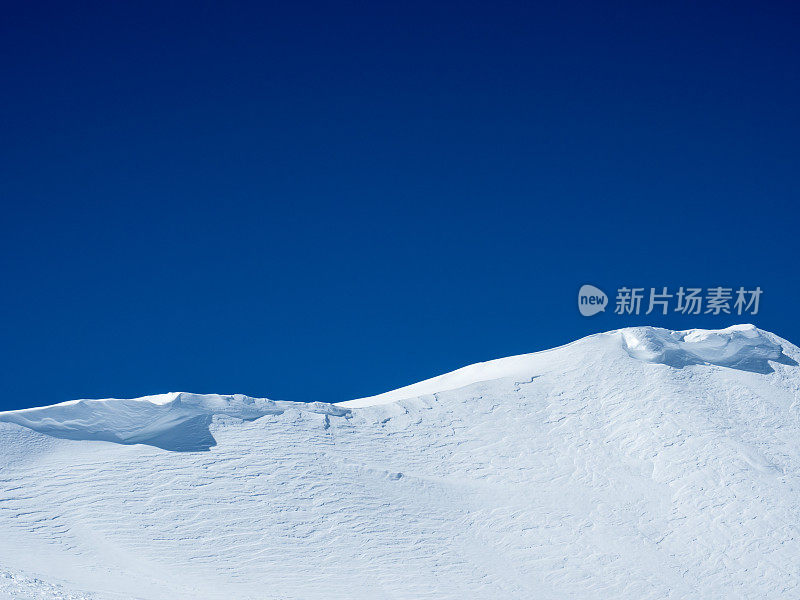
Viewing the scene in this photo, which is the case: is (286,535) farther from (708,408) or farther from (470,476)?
(708,408)

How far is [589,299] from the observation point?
35.2 metres

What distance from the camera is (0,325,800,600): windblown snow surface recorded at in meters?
24.0

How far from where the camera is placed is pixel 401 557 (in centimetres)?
2558

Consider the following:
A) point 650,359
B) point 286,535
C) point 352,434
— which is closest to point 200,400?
point 352,434

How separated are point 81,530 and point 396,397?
17037 millimetres

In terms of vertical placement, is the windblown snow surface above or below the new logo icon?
below

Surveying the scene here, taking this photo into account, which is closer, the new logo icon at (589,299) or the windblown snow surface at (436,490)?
the windblown snow surface at (436,490)

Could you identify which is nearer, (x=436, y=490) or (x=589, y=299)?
(x=436, y=490)

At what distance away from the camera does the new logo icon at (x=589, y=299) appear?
115 feet

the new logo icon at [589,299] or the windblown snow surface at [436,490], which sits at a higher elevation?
the new logo icon at [589,299]

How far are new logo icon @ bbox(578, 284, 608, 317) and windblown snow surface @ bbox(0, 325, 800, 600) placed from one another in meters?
3.36

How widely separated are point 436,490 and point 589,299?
10.6 m

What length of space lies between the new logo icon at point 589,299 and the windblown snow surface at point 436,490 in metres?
3.36

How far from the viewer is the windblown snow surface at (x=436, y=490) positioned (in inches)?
946
